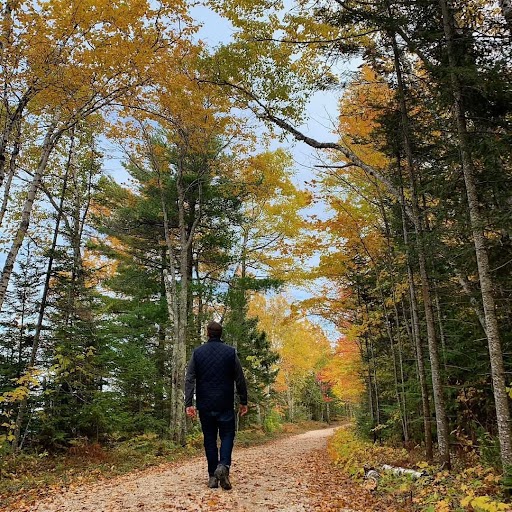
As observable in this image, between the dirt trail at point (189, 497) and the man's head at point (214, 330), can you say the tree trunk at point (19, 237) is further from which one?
the man's head at point (214, 330)

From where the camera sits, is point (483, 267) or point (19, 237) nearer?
point (483, 267)

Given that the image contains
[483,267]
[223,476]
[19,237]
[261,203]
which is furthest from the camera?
[261,203]

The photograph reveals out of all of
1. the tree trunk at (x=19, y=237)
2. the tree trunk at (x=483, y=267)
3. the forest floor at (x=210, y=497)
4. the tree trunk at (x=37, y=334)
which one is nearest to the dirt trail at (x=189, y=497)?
the forest floor at (x=210, y=497)

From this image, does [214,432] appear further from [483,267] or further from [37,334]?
[37,334]

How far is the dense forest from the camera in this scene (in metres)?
6.55

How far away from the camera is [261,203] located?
59.1 ft

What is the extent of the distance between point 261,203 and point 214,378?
530 inches

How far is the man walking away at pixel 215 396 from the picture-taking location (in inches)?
196

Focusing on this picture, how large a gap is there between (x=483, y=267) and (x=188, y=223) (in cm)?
1291

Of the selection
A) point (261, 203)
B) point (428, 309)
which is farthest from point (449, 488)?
point (261, 203)

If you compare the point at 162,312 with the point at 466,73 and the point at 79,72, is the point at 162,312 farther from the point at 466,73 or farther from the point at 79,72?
the point at 466,73

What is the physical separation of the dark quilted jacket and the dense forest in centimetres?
320

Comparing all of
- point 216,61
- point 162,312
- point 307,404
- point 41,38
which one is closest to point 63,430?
point 162,312

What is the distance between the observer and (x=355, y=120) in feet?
38.5
